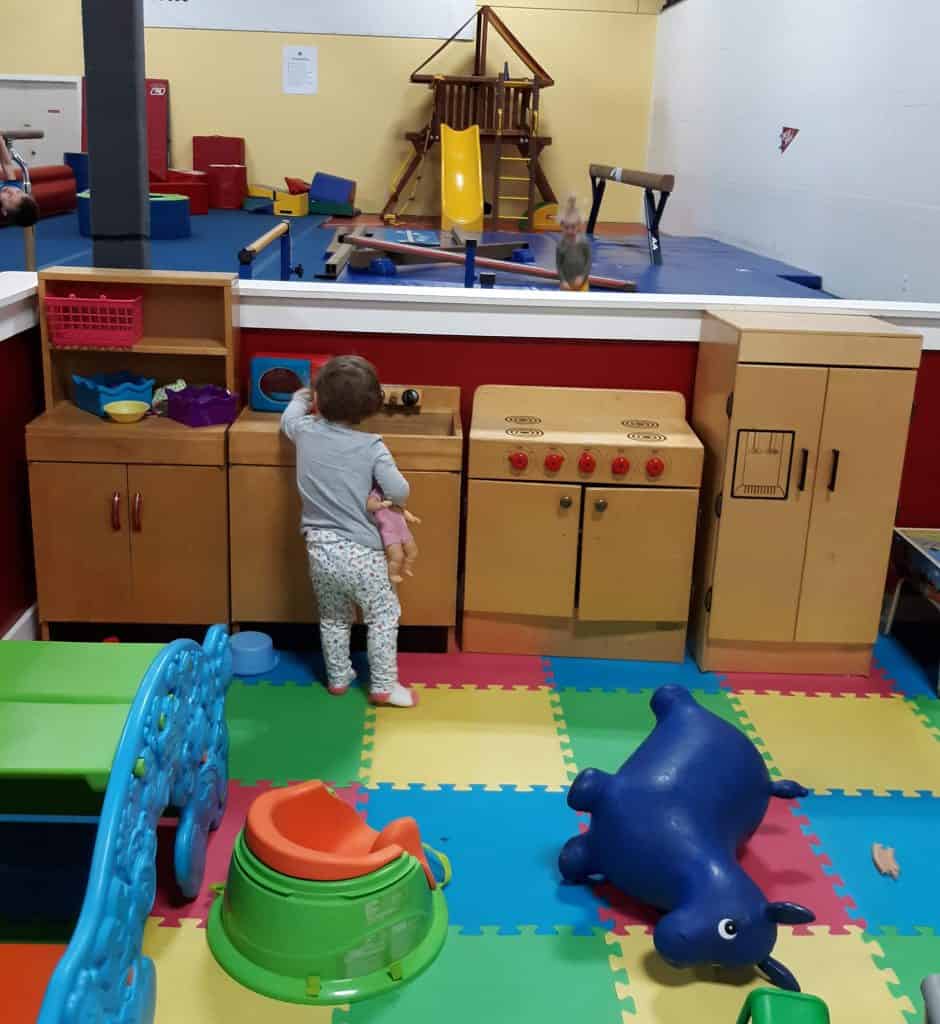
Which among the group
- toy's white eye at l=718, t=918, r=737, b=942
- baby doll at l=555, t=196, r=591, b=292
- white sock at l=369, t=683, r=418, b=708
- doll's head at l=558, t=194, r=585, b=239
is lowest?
white sock at l=369, t=683, r=418, b=708

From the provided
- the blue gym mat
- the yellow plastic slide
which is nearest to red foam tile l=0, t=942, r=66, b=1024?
the blue gym mat

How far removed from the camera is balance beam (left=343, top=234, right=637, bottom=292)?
5895mm

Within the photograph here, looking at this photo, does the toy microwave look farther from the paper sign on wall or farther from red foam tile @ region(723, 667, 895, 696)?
the paper sign on wall

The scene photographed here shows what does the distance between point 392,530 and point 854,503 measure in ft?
4.90

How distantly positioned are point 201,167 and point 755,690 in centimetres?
1017

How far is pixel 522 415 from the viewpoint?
3850 mm

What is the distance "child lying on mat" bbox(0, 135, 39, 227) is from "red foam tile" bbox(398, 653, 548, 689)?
180 cm

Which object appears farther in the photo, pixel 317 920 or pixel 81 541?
pixel 81 541

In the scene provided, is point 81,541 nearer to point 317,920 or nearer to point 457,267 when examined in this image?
point 317,920

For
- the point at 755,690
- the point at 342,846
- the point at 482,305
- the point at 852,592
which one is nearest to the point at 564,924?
the point at 342,846

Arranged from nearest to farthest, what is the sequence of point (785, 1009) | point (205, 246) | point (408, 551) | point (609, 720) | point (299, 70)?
point (785, 1009) → point (408, 551) → point (609, 720) → point (205, 246) → point (299, 70)

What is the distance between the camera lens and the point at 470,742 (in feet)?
10.4

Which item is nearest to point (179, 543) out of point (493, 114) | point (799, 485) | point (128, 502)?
point (128, 502)

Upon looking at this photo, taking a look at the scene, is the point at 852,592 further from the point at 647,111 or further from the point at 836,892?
the point at 647,111
